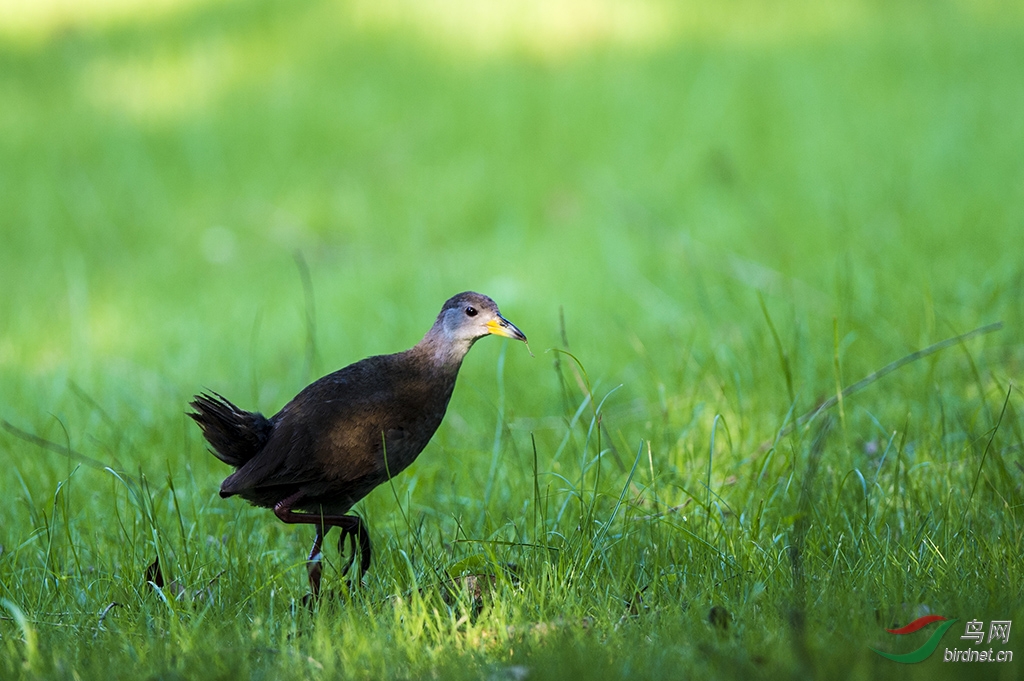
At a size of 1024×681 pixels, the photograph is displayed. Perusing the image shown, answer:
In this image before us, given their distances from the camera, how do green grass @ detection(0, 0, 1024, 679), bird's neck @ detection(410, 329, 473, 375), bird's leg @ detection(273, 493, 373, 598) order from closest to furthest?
green grass @ detection(0, 0, 1024, 679) → bird's leg @ detection(273, 493, 373, 598) → bird's neck @ detection(410, 329, 473, 375)

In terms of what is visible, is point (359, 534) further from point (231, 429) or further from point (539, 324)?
point (539, 324)

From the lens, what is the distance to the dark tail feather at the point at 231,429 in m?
2.79

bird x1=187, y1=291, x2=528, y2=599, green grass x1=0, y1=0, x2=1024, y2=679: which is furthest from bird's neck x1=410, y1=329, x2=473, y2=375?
green grass x1=0, y1=0, x2=1024, y2=679

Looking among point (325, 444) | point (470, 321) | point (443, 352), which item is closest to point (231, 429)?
point (325, 444)

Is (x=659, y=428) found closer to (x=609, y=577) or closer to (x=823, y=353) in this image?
(x=823, y=353)

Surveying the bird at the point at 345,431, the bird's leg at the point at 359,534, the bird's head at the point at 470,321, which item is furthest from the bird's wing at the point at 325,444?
the bird's head at the point at 470,321

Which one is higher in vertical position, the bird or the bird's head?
the bird's head

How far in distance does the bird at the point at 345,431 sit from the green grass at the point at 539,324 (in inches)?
8.8

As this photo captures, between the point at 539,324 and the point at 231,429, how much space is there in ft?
9.97

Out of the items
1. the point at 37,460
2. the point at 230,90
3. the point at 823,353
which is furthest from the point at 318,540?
the point at 230,90

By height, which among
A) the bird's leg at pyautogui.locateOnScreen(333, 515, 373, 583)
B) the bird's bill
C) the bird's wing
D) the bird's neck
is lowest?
the bird's leg at pyautogui.locateOnScreen(333, 515, 373, 583)

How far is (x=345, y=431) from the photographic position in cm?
277

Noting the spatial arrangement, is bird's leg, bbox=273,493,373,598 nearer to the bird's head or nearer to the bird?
the bird

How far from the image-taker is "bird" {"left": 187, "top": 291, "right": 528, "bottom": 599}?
2.76 meters
